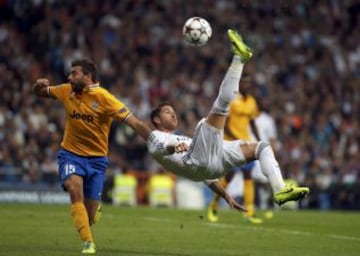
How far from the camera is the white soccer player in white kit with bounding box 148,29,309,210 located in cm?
1310

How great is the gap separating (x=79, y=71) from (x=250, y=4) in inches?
868

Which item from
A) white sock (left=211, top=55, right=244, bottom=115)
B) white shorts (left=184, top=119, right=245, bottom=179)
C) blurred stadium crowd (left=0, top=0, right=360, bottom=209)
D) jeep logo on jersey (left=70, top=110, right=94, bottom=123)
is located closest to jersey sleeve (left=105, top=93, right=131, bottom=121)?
jeep logo on jersey (left=70, top=110, right=94, bottom=123)

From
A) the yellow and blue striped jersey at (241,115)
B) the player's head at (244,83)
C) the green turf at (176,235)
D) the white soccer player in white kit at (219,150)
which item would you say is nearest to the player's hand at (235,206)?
the white soccer player in white kit at (219,150)

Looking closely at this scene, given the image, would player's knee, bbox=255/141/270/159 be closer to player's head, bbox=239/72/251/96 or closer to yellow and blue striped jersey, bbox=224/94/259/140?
player's head, bbox=239/72/251/96

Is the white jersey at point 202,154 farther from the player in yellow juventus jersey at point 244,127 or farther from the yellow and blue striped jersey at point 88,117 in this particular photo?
the player in yellow juventus jersey at point 244,127

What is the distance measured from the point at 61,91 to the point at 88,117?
536 mm

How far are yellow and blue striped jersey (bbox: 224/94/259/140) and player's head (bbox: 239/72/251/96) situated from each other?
0.18 meters

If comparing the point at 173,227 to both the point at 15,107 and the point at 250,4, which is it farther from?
the point at 250,4

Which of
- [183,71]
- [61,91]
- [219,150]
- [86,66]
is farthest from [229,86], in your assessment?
[183,71]

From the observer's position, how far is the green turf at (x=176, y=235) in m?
14.2

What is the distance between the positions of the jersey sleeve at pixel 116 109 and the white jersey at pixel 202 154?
44cm

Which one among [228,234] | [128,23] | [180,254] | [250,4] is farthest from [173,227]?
[250,4]

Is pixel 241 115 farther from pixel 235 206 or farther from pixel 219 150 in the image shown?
pixel 235 206

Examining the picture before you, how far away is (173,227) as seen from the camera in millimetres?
18516
